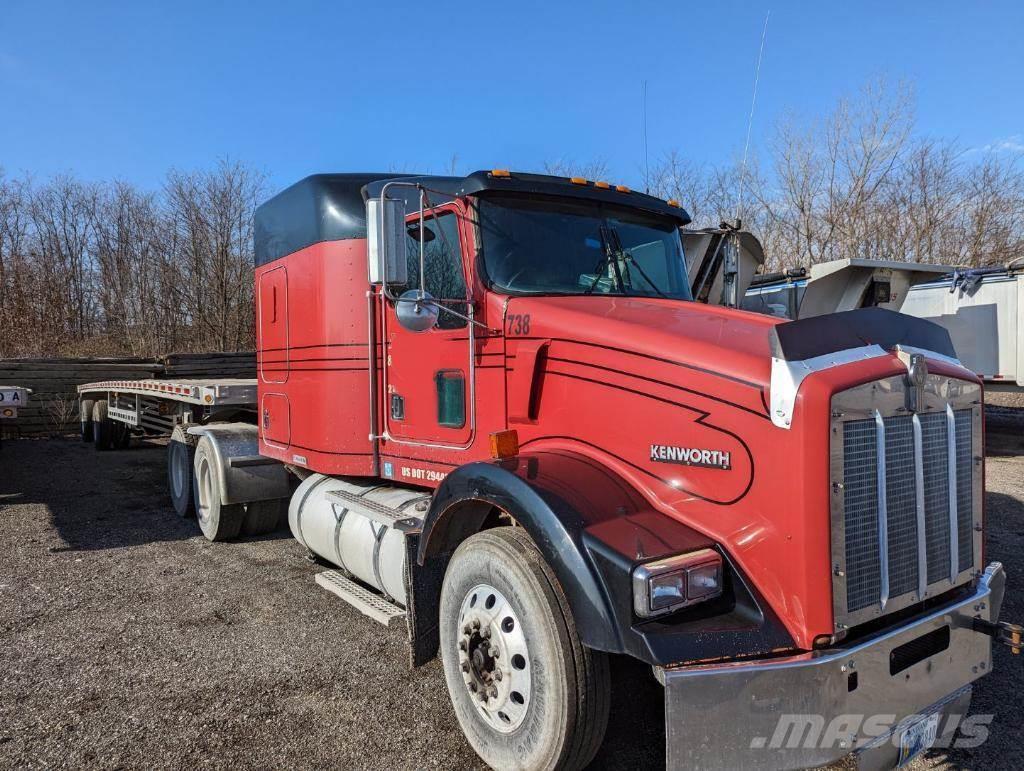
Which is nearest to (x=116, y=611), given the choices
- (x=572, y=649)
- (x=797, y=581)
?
(x=572, y=649)

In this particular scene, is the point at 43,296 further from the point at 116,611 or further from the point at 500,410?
the point at 500,410

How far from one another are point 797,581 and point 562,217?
7.37 feet

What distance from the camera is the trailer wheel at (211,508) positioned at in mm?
6256

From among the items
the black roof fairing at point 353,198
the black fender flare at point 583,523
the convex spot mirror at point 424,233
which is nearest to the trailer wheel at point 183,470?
the black roof fairing at point 353,198

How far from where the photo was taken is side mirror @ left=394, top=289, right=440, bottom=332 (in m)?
3.25

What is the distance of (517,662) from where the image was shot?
2670 millimetres

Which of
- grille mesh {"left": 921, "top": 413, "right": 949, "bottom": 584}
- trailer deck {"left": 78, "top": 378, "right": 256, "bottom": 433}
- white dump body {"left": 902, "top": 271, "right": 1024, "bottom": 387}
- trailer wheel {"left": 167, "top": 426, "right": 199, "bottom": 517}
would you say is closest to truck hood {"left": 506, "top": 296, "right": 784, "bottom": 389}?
grille mesh {"left": 921, "top": 413, "right": 949, "bottom": 584}

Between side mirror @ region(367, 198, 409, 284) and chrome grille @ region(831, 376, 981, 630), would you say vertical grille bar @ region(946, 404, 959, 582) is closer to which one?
chrome grille @ region(831, 376, 981, 630)

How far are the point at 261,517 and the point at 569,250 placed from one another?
438cm

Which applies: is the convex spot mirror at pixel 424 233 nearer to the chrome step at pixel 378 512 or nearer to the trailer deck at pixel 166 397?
the chrome step at pixel 378 512

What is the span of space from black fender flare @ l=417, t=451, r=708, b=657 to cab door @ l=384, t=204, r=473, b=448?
791mm

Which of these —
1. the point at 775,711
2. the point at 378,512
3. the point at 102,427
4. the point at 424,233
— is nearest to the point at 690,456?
the point at 775,711

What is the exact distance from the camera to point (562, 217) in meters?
3.74

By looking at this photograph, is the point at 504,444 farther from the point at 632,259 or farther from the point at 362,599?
the point at 362,599
